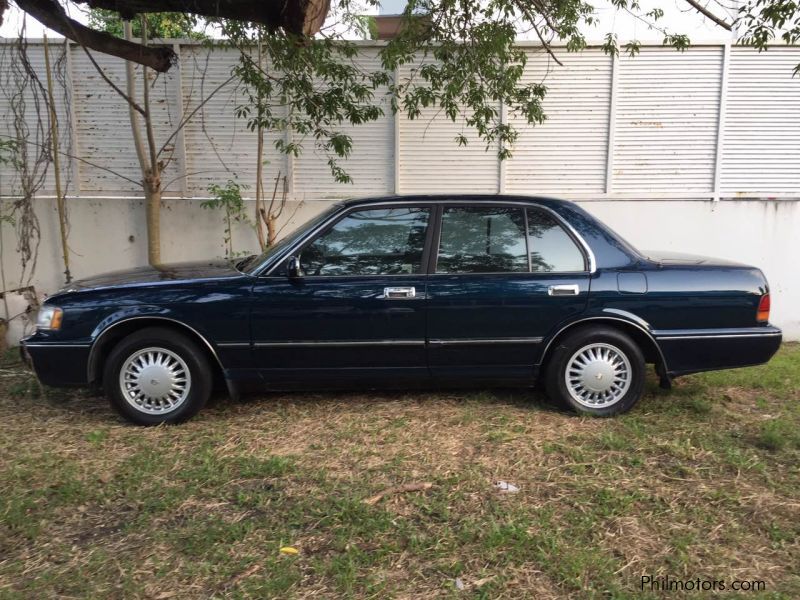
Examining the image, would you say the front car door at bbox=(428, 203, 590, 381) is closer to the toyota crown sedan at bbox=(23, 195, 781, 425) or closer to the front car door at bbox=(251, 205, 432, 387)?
the toyota crown sedan at bbox=(23, 195, 781, 425)

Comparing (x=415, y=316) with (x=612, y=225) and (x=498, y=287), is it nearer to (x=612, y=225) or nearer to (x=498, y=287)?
(x=498, y=287)

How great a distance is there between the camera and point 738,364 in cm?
416

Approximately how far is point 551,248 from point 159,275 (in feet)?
9.26

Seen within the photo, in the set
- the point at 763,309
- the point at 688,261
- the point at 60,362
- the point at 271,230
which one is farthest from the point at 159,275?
the point at 763,309

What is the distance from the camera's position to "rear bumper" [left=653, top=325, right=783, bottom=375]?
4094 mm

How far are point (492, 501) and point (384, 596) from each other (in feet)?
2.96

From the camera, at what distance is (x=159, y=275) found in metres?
4.29

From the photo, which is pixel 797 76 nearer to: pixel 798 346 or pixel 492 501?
pixel 798 346

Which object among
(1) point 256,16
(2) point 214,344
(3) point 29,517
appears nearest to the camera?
(3) point 29,517

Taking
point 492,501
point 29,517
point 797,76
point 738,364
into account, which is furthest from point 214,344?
point 797,76

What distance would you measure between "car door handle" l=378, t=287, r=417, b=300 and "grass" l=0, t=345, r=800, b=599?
2.89ft

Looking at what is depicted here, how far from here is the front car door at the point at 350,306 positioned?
405cm

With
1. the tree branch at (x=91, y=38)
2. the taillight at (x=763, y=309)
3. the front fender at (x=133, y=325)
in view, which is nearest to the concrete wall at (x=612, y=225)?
the tree branch at (x=91, y=38)

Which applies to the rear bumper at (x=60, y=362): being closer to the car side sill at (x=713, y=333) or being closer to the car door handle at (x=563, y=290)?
the car door handle at (x=563, y=290)
